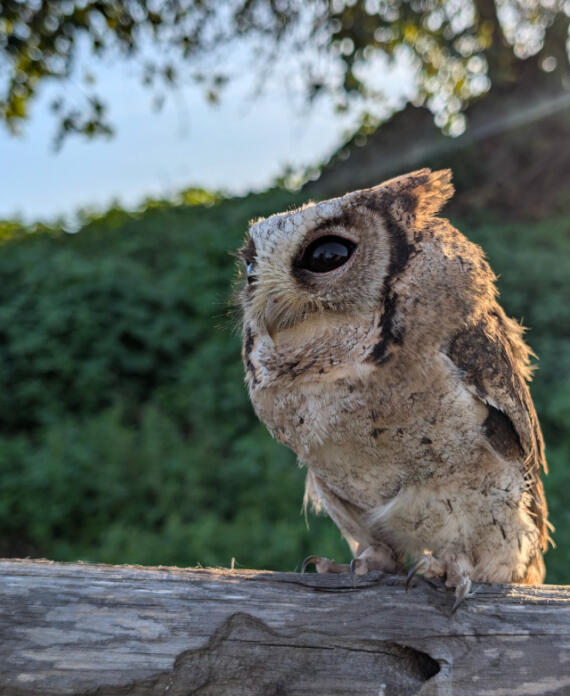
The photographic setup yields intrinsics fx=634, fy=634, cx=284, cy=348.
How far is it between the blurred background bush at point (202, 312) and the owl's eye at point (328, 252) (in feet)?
1.81

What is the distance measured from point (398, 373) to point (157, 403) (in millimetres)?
4638

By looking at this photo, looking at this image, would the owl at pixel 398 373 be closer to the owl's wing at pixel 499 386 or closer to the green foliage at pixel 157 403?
the owl's wing at pixel 499 386

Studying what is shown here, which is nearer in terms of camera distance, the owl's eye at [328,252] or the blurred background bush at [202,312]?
the owl's eye at [328,252]

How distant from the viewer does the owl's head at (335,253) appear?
1.64 meters

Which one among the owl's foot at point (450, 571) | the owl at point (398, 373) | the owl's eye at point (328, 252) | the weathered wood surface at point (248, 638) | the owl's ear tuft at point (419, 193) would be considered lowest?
the weathered wood surface at point (248, 638)

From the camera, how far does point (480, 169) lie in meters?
9.50

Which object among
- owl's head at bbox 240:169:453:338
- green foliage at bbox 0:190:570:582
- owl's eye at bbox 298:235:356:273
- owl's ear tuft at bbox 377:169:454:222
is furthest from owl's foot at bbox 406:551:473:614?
green foliage at bbox 0:190:570:582

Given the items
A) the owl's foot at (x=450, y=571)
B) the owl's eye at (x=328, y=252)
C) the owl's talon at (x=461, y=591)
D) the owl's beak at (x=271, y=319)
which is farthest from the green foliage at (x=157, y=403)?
the owl's talon at (x=461, y=591)

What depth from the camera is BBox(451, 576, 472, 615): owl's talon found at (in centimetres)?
147

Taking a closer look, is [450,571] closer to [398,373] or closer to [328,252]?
[398,373]

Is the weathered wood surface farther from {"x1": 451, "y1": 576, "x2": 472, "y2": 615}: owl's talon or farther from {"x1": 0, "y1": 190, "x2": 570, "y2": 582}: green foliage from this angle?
{"x1": 0, "y1": 190, "x2": 570, "y2": 582}: green foliage

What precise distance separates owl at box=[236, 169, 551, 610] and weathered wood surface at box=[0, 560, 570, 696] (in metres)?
0.18

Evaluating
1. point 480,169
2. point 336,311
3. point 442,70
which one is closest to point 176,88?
point 442,70

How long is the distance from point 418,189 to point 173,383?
4.88m
